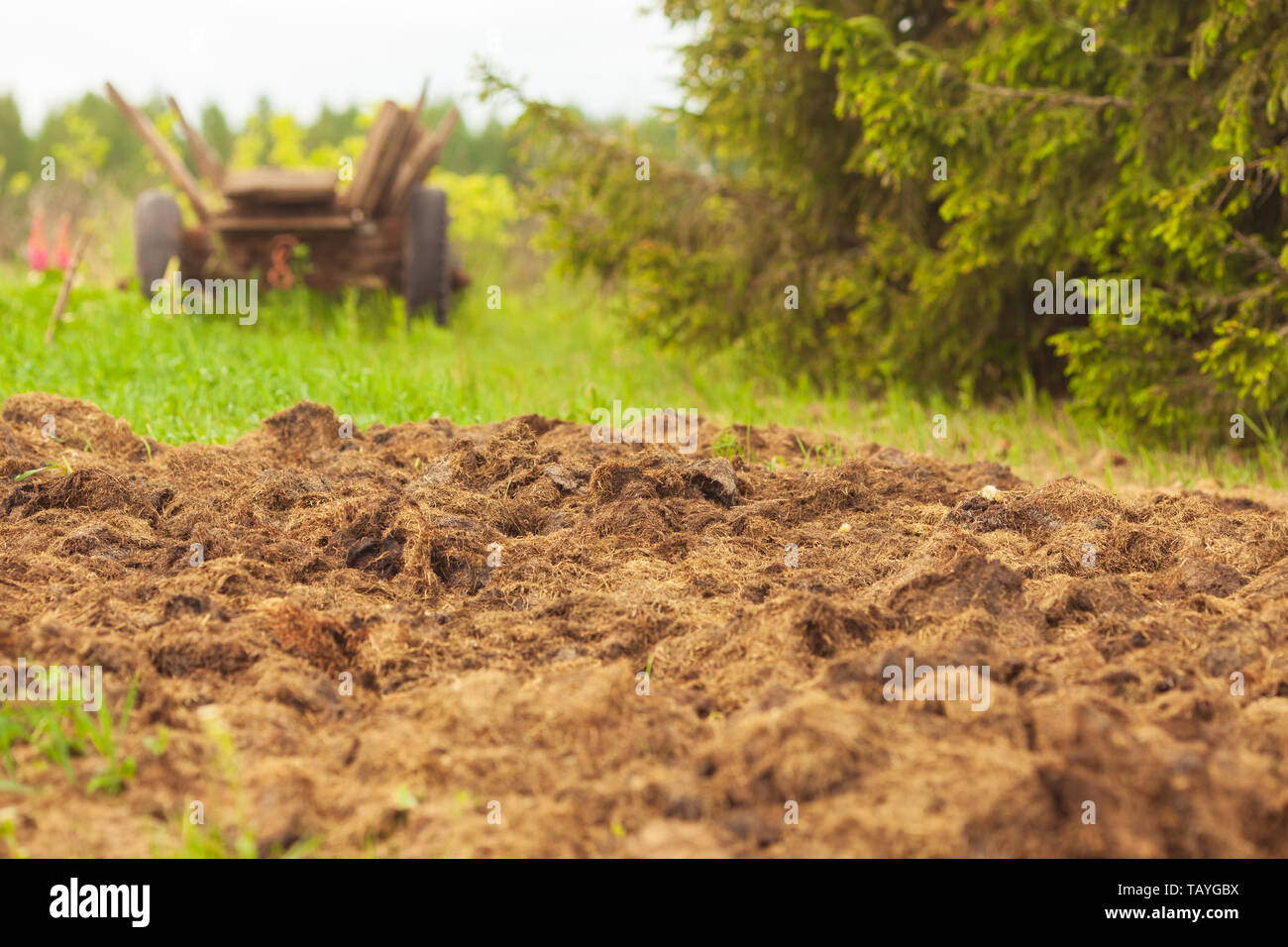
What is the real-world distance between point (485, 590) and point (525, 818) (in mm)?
1252

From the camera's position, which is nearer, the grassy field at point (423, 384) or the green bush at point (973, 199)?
the green bush at point (973, 199)

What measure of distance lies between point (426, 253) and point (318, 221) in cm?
94

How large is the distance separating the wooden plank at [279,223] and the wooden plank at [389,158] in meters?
0.23

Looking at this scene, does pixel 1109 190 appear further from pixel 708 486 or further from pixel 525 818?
pixel 525 818

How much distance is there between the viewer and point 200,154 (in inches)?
342

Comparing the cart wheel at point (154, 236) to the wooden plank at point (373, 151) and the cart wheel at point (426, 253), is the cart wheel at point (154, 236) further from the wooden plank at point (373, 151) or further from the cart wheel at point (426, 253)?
the cart wheel at point (426, 253)

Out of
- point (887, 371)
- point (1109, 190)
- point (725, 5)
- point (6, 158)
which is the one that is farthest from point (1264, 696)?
point (6, 158)
